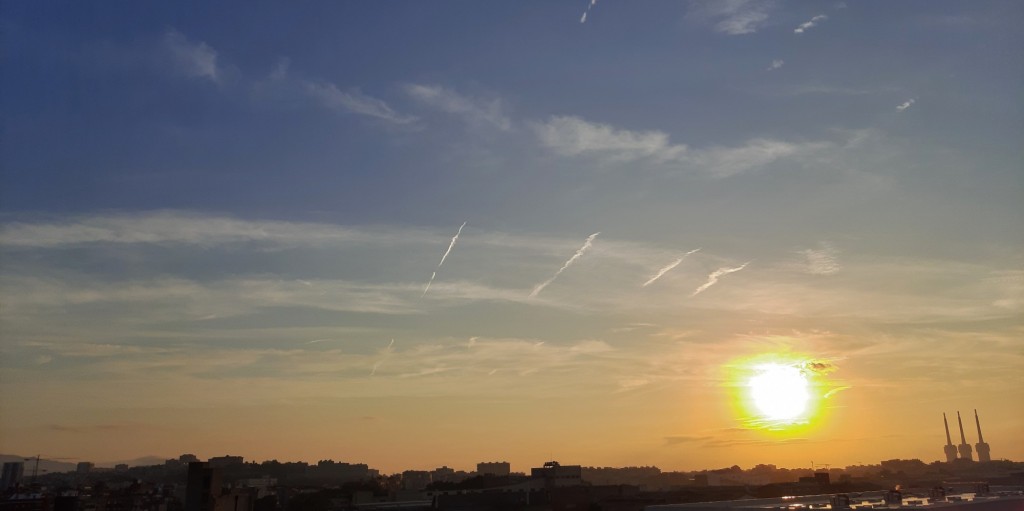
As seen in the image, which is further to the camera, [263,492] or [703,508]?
[263,492]

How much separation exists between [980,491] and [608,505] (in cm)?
6507

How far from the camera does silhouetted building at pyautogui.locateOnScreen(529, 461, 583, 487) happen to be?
548ft

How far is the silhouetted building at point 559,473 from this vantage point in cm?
16698

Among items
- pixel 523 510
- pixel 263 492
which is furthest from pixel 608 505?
pixel 263 492

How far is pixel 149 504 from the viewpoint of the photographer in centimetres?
13200

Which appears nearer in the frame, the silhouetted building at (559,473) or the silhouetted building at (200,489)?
the silhouetted building at (200,489)

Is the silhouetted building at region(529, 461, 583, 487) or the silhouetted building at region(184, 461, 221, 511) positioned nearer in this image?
the silhouetted building at region(184, 461, 221, 511)

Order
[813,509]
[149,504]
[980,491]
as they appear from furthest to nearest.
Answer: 1. [149,504]
2. [980,491]
3. [813,509]

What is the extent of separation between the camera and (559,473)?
170500 mm

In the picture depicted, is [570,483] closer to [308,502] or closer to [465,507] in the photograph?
[465,507]

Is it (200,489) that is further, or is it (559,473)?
(559,473)

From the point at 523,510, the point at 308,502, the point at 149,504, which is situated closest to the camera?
the point at 523,510

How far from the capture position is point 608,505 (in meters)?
128

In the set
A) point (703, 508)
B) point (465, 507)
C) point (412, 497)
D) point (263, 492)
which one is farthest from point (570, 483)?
point (703, 508)
